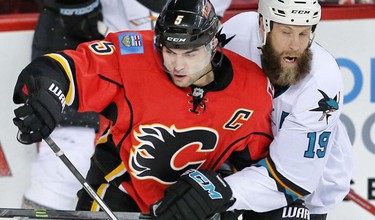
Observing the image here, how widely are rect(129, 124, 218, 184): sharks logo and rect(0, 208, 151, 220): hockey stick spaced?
0.56 ft

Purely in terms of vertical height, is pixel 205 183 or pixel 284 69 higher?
pixel 284 69

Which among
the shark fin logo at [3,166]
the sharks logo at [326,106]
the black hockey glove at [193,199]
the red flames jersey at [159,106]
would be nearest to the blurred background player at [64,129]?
the shark fin logo at [3,166]

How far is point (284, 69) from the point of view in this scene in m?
3.35

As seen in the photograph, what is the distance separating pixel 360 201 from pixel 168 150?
1.46 meters

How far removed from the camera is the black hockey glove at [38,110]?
3.01m

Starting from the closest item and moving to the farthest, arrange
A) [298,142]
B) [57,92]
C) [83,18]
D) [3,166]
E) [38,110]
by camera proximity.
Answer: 1. [38,110]
2. [57,92]
3. [298,142]
4. [83,18]
5. [3,166]

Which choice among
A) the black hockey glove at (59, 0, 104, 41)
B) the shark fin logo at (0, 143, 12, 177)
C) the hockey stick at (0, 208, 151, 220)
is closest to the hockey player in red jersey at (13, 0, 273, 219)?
the hockey stick at (0, 208, 151, 220)

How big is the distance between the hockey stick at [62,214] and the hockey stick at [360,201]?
1525mm

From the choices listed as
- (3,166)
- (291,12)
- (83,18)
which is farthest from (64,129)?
(291,12)

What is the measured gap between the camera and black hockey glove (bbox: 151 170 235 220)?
3211 mm

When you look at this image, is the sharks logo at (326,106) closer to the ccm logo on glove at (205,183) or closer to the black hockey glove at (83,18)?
the ccm logo on glove at (205,183)

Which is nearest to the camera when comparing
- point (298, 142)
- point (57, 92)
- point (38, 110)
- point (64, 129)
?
point (38, 110)

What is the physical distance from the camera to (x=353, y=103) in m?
4.51

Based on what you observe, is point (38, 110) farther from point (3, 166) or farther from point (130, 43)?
point (3, 166)
